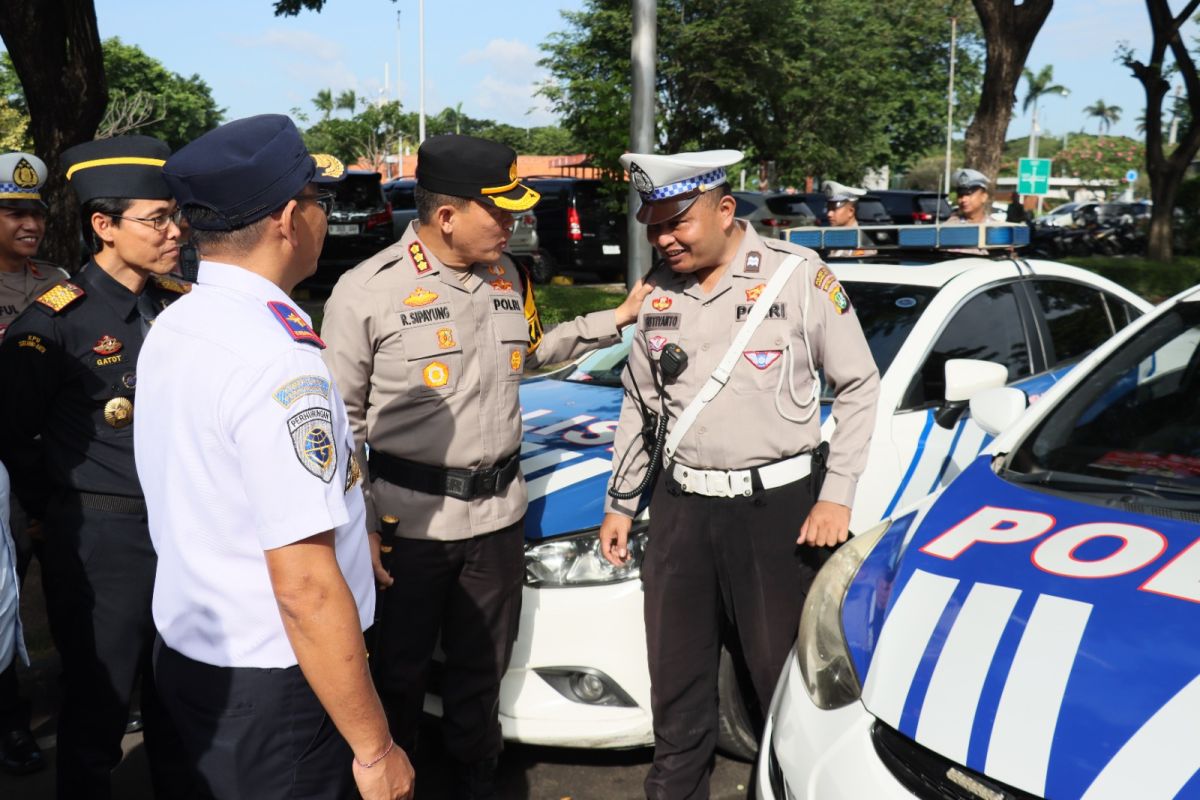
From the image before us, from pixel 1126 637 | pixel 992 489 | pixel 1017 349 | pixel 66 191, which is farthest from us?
pixel 66 191

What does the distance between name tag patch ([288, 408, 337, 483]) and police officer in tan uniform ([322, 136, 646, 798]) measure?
1.02m

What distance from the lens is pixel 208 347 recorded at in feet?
5.49

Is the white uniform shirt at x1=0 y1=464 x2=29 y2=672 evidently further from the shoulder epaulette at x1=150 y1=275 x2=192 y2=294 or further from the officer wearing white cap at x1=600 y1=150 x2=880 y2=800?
the officer wearing white cap at x1=600 y1=150 x2=880 y2=800

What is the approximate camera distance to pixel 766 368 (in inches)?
112

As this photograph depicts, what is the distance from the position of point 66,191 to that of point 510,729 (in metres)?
5.21

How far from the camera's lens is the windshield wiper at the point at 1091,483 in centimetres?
238

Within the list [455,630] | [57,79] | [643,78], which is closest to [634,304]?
[455,630]

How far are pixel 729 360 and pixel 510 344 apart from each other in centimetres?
60

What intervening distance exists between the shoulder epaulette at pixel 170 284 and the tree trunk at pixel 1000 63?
9.51 m

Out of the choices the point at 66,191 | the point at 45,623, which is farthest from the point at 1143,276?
the point at 45,623

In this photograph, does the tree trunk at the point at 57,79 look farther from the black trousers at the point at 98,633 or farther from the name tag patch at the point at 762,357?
the name tag patch at the point at 762,357

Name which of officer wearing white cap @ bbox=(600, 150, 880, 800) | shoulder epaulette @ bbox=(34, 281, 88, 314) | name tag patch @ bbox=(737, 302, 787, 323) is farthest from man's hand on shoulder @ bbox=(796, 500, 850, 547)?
shoulder epaulette @ bbox=(34, 281, 88, 314)

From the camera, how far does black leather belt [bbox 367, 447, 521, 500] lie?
277cm

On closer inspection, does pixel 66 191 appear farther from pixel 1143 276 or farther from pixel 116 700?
pixel 1143 276
